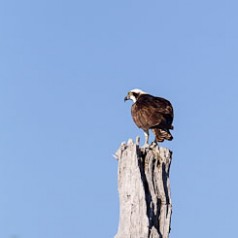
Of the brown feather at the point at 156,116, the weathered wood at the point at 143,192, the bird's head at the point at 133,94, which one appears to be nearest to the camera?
the weathered wood at the point at 143,192

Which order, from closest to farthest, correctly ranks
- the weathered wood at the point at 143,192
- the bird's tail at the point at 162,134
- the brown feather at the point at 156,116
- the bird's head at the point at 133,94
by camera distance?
the weathered wood at the point at 143,192, the bird's tail at the point at 162,134, the brown feather at the point at 156,116, the bird's head at the point at 133,94

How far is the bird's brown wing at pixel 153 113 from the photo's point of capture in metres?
12.8

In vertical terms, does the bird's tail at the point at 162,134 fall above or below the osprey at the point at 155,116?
below

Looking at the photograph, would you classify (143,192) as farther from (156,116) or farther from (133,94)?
(133,94)

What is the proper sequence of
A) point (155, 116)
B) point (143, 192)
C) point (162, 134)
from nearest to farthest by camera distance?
point (143, 192) → point (162, 134) → point (155, 116)

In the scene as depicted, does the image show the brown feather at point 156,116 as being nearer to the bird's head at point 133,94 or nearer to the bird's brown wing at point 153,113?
the bird's brown wing at point 153,113

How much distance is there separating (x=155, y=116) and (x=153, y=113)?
0.10 metres

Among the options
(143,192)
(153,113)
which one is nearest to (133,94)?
(153,113)

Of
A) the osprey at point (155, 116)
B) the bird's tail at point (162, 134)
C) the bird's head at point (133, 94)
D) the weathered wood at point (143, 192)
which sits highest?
the bird's head at point (133, 94)

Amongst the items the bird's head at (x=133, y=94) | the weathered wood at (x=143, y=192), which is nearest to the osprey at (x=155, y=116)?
the bird's head at (x=133, y=94)

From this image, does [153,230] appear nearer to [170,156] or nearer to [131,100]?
[170,156]

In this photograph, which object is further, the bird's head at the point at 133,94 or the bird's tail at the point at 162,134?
the bird's head at the point at 133,94

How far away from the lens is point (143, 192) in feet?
24.2

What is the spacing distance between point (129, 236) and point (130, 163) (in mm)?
856
